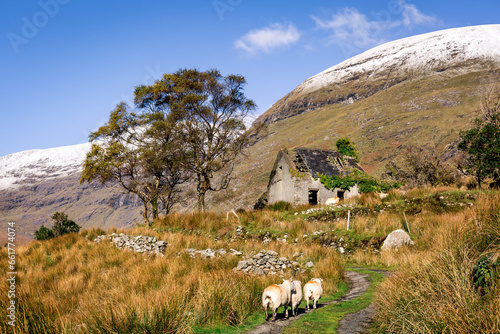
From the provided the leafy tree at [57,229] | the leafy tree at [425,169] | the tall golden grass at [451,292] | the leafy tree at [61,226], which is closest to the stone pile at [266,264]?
the tall golden grass at [451,292]

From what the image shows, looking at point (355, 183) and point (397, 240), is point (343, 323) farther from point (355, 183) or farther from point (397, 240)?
point (355, 183)

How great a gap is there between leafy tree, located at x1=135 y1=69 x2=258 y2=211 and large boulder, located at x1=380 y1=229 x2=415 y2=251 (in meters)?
19.9

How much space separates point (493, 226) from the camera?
5.27m

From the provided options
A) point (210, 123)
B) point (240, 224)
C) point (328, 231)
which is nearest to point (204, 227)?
point (240, 224)

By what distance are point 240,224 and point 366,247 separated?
9.26 m

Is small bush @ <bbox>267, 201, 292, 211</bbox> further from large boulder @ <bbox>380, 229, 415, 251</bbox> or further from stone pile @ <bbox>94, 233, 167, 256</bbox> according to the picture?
large boulder @ <bbox>380, 229, 415, 251</bbox>

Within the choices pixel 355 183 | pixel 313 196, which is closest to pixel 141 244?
pixel 313 196

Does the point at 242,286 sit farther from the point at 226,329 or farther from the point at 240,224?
the point at 240,224

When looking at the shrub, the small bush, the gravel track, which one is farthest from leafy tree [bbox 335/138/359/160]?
the gravel track

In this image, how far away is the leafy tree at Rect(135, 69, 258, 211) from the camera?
32250mm

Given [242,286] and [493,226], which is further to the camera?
[242,286]

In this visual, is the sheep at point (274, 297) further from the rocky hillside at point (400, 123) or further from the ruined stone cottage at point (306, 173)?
the rocky hillside at point (400, 123)

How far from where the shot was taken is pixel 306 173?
106 feet

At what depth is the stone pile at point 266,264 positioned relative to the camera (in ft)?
32.7
